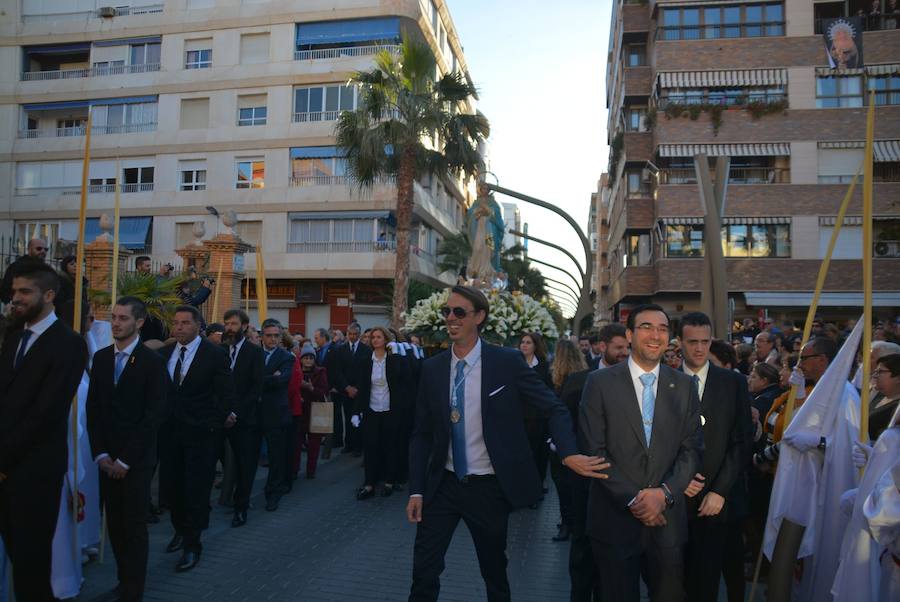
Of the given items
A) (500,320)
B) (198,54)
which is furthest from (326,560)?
(198,54)

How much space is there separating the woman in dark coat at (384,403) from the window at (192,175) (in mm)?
27664

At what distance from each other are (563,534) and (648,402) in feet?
12.0

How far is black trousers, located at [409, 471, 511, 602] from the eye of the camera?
13.0 ft

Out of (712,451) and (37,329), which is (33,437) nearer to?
(37,329)

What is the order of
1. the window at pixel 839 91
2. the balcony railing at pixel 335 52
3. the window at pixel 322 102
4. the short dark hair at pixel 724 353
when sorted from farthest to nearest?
the window at pixel 322 102
the balcony railing at pixel 335 52
the window at pixel 839 91
the short dark hair at pixel 724 353

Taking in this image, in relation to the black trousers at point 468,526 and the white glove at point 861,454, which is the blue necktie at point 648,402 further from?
the white glove at point 861,454

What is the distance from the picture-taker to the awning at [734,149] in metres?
29.1

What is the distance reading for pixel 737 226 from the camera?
29.4 meters

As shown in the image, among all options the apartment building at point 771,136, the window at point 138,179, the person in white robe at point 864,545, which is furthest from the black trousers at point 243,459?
the window at point 138,179

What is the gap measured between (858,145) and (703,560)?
96.7 ft

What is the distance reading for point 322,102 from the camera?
109 feet

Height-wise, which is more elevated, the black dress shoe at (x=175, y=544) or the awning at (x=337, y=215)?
the awning at (x=337, y=215)

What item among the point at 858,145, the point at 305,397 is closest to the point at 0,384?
the point at 305,397

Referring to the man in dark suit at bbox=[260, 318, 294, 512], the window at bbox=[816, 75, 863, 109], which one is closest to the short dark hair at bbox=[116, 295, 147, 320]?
the man in dark suit at bbox=[260, 318, 294, 512]
